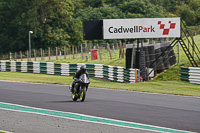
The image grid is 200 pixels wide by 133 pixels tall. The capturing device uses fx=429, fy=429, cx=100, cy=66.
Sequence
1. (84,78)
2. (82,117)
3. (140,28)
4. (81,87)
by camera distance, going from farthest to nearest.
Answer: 1. (140,28)
2. (81,87)
3. (84,78)
4. (82,117)

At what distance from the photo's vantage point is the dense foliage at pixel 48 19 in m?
73.1

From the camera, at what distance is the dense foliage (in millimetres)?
73062

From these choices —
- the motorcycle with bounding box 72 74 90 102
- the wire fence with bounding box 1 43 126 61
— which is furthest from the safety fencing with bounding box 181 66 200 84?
the wire fence with bounding box 1 43 126 61

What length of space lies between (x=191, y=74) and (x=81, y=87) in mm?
12225

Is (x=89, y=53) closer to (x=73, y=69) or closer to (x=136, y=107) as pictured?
(x=73, y=69)

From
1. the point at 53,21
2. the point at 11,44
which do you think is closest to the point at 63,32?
the point at 53,21

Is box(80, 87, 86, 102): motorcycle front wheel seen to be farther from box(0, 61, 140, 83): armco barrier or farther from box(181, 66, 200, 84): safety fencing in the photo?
box(181, 66, 200, 84): safety fencing

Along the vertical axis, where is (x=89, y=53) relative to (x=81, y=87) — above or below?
above

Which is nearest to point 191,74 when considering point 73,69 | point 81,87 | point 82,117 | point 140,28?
point 140,28

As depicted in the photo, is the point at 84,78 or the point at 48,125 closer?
the point at 48,125

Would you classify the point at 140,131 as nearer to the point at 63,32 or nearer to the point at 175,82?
the point at 175,82

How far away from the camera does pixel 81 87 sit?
15.5 m

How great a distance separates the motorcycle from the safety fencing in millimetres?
11301

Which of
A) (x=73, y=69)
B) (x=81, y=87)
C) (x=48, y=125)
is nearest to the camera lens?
(x=48, y=125)
